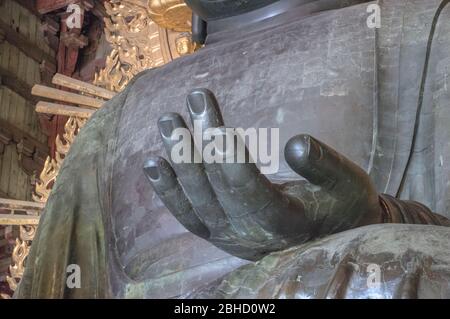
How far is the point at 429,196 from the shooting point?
→ 1.53 meters

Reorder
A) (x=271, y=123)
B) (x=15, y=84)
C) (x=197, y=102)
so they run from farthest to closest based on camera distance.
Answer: (x=15, y=84)
(x=271, y=123)
(x=197, y=102)

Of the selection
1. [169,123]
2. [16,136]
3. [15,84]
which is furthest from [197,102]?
[15,84]

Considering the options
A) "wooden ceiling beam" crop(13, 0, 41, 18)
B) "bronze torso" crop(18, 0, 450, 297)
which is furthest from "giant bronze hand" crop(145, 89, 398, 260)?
"wooden ceiling beam" crop(13, 0, 41, 18)

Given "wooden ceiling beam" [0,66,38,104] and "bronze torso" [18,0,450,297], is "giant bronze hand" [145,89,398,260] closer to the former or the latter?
"bronze torso" [18,0,450,297]

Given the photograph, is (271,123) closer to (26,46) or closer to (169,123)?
(169,123)

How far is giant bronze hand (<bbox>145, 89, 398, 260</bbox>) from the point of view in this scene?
3.85 ft

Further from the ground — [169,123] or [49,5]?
[49,5]

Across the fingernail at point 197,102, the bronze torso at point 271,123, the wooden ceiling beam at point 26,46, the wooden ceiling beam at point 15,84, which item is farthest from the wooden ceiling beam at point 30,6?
the fingernail at point 197,102

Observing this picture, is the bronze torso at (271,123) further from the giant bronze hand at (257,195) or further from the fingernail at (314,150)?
the fingernail at (314,150)

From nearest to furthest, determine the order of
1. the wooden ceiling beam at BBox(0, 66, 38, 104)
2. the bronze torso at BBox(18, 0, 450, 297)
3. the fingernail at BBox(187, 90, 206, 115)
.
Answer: the fingernail at BBox(187, 90, 206, 115), the bronze torso at BBox(18, 0, 450, 297), the wooden ceiling beam at BBox(0, 66, 38, 104)

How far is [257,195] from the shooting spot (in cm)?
119

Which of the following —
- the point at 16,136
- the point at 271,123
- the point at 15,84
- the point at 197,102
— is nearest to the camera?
the point at 197,102
